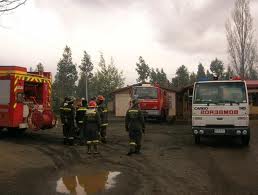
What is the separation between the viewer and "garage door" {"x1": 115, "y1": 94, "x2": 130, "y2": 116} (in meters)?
48.9

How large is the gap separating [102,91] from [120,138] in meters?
50.8

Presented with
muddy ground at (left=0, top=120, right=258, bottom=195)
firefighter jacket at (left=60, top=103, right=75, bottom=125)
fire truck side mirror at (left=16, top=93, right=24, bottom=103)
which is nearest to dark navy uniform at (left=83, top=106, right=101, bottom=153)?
muddy ground at (left=0, top=120, right=258, bottom=195)

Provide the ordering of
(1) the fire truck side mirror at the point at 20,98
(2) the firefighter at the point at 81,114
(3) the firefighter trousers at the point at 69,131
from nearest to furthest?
(3) the firefighter trousers at the point at 69,131 < (2) the firefighter at the point at 81,114 < (1) the fire truck side mirror at the point at 20,98

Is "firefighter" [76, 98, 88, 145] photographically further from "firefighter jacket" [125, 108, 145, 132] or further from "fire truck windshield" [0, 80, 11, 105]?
"firefighter jacket" [125, 108, 145, 132]

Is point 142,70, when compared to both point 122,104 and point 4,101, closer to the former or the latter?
point 122,104

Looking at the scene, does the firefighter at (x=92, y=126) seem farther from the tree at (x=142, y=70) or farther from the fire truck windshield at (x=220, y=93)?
the tree at (x=142, y=70)

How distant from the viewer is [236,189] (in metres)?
8.65

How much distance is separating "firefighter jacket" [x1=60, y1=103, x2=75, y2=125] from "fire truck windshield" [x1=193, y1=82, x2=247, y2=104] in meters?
4.58

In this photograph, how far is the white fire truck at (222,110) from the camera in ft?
49.5

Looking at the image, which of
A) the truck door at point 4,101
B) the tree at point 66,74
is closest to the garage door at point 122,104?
the truck door at point 4,101

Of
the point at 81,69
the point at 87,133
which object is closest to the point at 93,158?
the point at 87,133

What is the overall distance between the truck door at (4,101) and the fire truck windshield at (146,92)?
560 inches

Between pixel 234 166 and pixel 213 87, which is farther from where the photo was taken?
pixel 213 87

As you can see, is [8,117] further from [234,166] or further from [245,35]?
[245,35]
